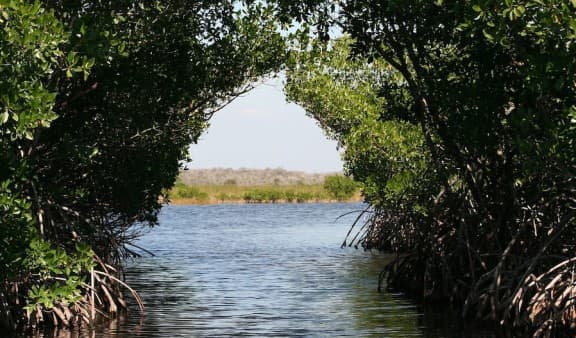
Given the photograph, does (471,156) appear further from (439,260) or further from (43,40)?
(43,40)

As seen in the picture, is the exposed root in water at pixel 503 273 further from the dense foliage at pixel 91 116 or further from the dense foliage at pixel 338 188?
the dense foliage at pixel 338 188

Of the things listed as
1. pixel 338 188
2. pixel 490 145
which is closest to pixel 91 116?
pixel 490 145

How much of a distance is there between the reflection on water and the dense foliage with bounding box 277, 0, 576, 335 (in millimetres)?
1063

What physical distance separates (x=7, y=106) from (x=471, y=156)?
8.47m

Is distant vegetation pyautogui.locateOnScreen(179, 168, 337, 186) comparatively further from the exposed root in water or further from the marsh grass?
the exposed root in water

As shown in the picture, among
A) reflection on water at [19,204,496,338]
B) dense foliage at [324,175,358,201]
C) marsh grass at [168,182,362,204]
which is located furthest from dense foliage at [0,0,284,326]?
marsh grass at [168,182,362,204]

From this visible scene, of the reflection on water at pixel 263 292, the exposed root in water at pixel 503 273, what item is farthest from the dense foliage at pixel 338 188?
the exposed root in water at pixel 503 273

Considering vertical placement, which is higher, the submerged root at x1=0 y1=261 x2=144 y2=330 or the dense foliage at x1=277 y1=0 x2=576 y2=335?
the dense foliage at x1=277 y1=0 x2=576 y2=335

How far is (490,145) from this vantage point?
52.4 feet

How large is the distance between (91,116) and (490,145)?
21.5ft

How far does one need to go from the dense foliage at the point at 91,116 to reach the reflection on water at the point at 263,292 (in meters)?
1.16

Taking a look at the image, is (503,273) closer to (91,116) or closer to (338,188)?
(91,116)

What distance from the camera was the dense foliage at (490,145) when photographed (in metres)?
12.8

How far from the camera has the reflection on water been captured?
652 inches
